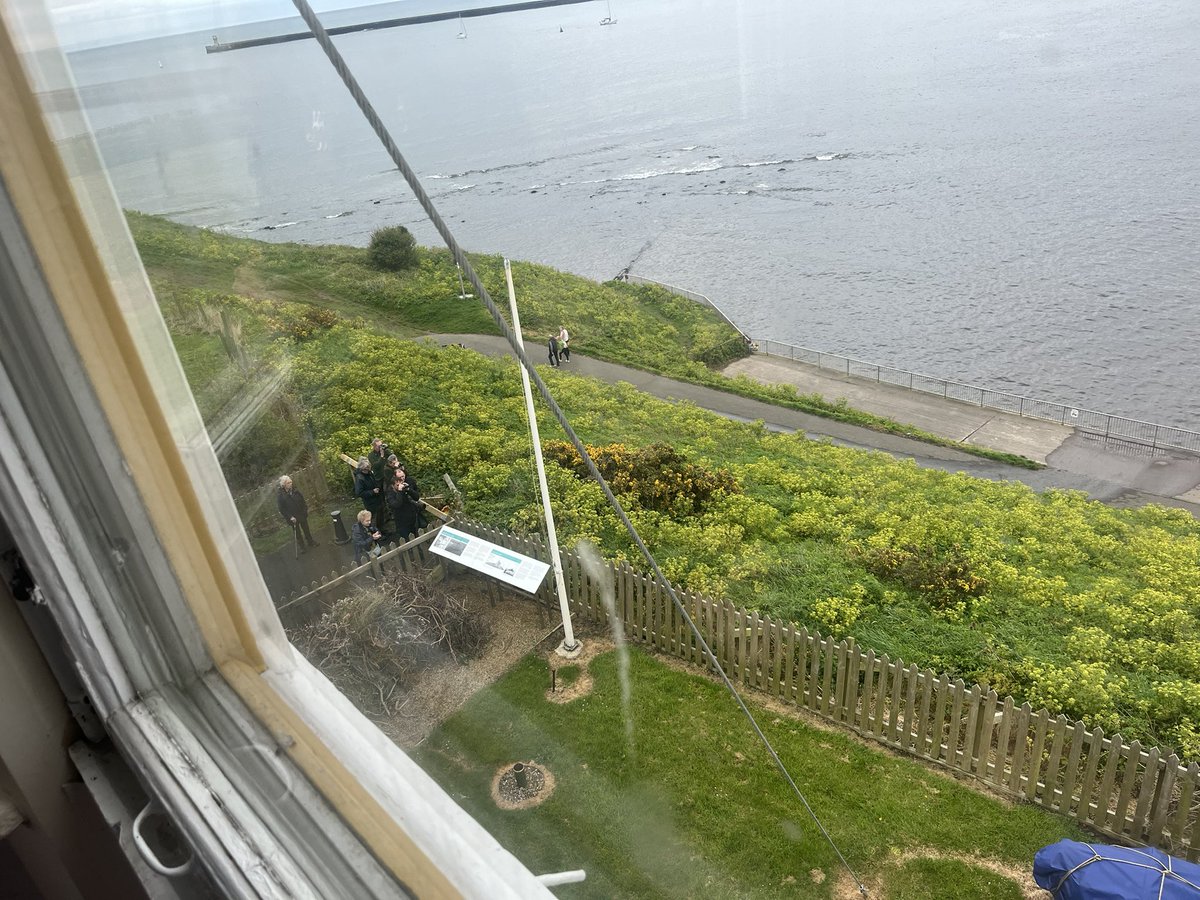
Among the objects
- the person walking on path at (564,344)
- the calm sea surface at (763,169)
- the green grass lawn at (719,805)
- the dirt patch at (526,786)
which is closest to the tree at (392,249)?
the calm sea surface at (763,169)

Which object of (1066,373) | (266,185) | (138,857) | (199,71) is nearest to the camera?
(138,857)

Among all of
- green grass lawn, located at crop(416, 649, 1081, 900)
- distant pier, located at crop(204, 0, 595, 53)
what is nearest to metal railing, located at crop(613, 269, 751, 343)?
green grass lawn, located at crop(416, 649, 1081, 900)

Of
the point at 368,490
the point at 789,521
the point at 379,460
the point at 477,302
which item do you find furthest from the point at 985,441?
the point at 477,302

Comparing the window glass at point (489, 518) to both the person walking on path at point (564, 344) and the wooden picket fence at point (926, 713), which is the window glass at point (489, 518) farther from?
the person walking on path at point (564, 344)

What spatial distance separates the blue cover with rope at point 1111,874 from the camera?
232cm

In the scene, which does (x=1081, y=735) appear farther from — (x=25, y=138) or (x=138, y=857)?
(x=25, y=138)

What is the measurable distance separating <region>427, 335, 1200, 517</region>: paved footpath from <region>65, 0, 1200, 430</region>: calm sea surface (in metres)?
2.68

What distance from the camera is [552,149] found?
54.4 ft

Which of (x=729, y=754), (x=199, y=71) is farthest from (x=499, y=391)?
(x=199, y=71)

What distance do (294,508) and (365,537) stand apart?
1.58 m

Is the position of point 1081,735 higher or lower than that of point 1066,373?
higher

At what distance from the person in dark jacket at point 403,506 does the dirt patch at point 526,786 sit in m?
1.38

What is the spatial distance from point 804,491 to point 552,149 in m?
12.6

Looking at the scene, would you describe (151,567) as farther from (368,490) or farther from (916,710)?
(916,710)
